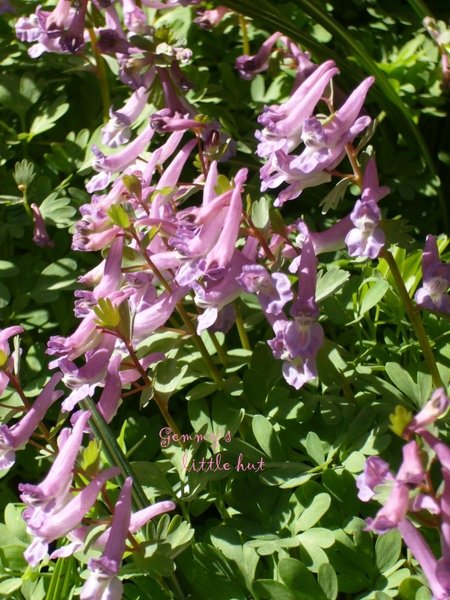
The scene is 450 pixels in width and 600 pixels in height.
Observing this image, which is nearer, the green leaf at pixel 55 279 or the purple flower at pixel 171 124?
the purple flower at pixel 171 124

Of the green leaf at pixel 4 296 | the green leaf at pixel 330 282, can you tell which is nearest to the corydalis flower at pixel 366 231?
the green leaf at pixel 330 282

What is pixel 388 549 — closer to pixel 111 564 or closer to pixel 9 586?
pixel 111 564

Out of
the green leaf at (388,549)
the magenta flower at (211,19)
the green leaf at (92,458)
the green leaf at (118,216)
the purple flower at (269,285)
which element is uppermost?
the green leaf at (118,216)

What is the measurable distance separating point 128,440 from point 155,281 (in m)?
0.35

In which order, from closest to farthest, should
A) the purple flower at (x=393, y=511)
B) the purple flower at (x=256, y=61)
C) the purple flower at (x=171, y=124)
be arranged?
the purple flower at (x=393, y=511) → the purple flower at (x=171, y=124) → the purple flower at (x=256, y=61)

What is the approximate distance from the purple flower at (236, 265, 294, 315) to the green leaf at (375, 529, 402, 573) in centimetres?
40

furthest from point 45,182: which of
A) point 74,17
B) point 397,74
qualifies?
point 397,74

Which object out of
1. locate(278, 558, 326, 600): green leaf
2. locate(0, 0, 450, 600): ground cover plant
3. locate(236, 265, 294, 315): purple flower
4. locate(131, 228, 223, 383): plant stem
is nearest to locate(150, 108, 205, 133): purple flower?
locate(0, 0, 450, 600): ground cover plant

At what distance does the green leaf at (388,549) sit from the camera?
1289 mm

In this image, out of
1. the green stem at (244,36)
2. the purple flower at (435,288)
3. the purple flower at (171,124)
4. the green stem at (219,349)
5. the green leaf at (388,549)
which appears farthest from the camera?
the green stem at (244,36)

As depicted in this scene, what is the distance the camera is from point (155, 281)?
4.99 ft

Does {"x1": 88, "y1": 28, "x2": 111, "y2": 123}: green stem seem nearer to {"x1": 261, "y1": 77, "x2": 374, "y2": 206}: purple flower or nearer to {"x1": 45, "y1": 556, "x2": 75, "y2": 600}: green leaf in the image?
{"x1": 261, "y1": 77, "x2": 374, "y2": 206}: purple flower

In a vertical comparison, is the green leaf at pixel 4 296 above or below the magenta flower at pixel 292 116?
below

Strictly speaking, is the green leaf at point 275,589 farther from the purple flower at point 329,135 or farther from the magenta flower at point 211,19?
the magenta flower at point 211,19
